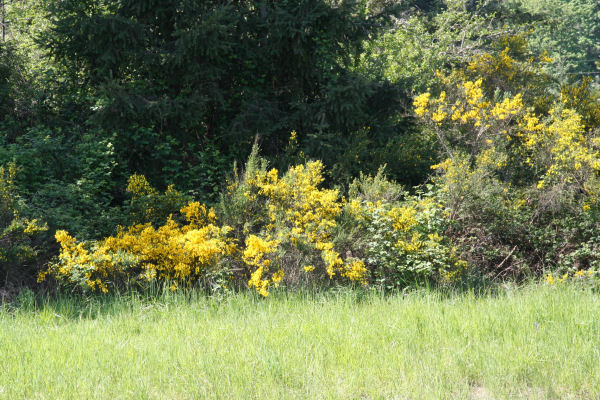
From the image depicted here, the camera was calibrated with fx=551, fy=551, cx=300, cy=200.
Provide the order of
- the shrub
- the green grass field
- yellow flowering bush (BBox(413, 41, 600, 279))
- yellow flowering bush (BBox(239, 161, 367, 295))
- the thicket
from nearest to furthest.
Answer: the green grass field, the shrub, yellow flowering bush (BBox(239, 161, 367, 295)), the thicket, yellow flowering bush (BBox(413, 41, 600, 279))

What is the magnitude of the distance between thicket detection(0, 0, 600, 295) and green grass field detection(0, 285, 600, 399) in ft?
2.47

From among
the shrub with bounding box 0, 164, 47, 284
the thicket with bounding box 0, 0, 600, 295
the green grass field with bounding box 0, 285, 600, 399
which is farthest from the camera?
the thicket with bounding box 0, 0, 600, 295

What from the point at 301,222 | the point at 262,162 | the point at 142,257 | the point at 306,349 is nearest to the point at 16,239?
the point at 142,257

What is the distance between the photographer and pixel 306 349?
165 inches

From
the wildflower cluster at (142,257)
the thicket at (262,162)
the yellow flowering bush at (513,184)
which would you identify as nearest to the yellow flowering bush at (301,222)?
the thicket at (262,162)

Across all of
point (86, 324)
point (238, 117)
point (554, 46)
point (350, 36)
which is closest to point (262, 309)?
point (86, 324)

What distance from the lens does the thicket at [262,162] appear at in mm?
6203

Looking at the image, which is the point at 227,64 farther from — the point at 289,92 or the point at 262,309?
the point at 262,309

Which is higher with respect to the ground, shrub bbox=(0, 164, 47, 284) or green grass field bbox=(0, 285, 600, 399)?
shrub bbox=(0, 164, 47, 284)

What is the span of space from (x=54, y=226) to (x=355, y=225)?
3545 millimetres

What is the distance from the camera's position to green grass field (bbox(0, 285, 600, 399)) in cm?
362

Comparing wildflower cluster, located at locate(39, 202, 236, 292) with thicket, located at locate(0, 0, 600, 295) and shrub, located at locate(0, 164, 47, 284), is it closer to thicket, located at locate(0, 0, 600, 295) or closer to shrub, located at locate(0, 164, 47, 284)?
thicket, located at locate(0, 0, 600, 295)

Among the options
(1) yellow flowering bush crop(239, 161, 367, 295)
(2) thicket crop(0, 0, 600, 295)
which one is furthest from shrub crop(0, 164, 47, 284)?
(1) yellow flowering bush crop(239, 161, 367, 295)

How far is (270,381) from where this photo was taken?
145 inches
